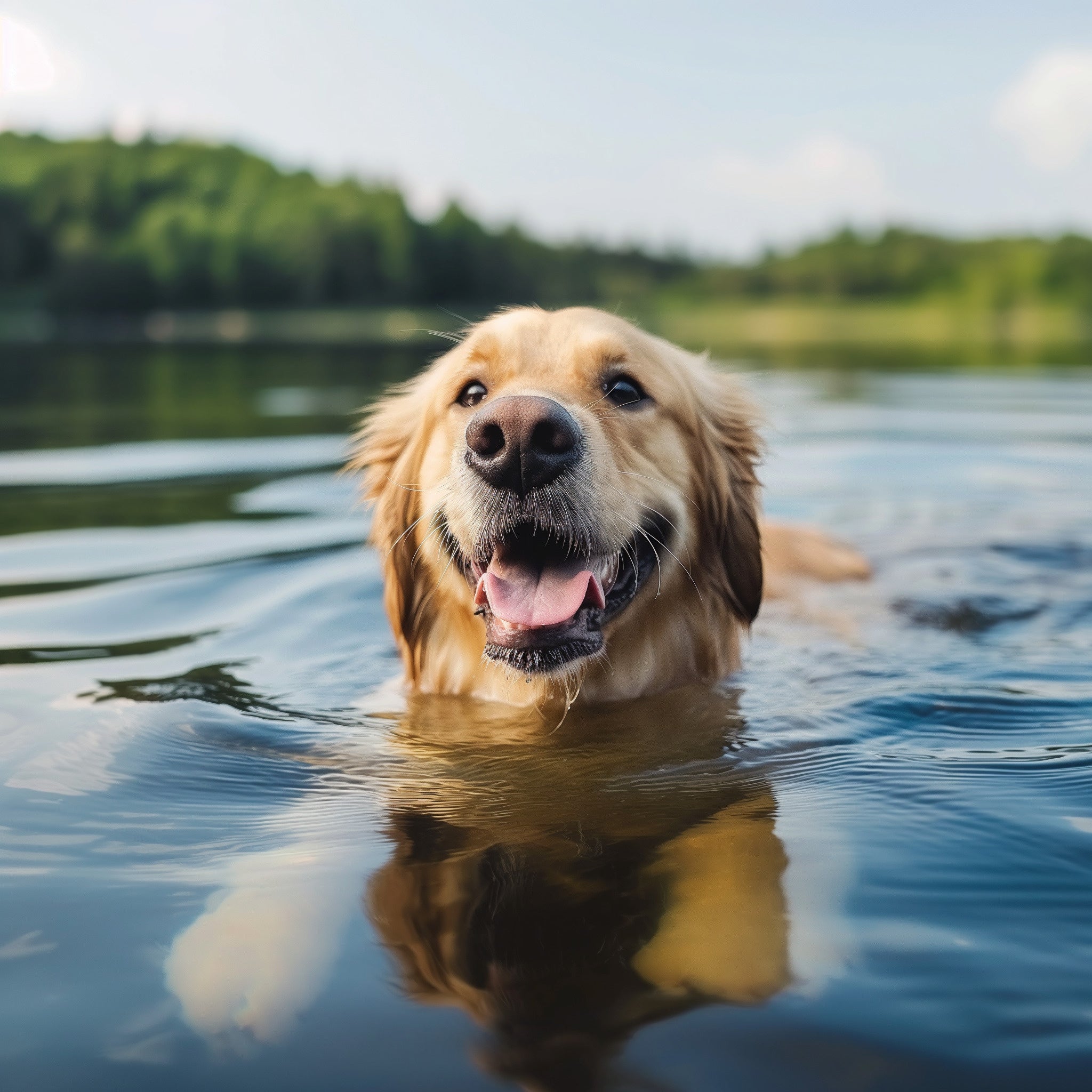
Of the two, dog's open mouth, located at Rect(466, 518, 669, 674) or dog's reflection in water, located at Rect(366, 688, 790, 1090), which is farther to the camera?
dog's open mouth, located at Rect(466, 518, 669, 674)

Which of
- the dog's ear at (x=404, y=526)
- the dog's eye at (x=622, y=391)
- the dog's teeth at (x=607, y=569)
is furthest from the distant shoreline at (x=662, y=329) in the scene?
the dog's teeth at (x=607, y=569)

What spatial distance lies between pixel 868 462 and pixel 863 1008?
892 cm

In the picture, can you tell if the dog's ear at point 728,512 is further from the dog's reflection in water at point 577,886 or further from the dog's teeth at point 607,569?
the dog's reflection in water at point 577,886

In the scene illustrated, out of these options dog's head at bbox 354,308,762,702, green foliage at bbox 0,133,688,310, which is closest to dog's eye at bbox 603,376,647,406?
dog's head at bbox 354,308,762,702

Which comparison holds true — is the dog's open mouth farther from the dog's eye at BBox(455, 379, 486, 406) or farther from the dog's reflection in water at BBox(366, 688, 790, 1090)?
the dog's eye at BBox(455, 379, 486, 406)

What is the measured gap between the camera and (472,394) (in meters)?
4.00

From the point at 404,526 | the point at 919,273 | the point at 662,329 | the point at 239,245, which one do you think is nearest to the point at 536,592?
the point at 404,526

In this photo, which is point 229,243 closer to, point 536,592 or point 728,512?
point 728,512

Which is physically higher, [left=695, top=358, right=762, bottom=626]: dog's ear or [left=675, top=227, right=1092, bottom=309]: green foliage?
[left=675, top=227, right=1092, bottom=309]: green foliage

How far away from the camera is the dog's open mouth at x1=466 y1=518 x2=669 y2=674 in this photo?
11.7ft

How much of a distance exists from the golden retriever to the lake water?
215mm

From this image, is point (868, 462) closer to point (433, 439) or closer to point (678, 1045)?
point (433, 439)

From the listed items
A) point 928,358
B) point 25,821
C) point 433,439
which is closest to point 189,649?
point 433,439

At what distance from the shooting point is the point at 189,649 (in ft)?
15.9
